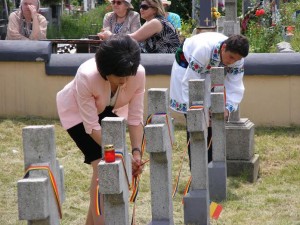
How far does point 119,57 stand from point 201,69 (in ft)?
7.20

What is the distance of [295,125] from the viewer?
8852mm

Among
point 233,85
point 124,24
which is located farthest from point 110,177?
point 124,24

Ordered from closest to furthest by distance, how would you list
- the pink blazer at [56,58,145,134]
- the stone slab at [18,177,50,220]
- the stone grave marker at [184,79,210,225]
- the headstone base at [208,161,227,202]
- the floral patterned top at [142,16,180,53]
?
the stone slab at [18,177,50,220] → the pink blazer at [56,58,145,134] → the stone grave marker at [184,79,210,225] → the headstone base at [208,161,227,202] → the floral patterned top at [142,16,180,53]

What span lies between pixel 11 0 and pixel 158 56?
63.6ft

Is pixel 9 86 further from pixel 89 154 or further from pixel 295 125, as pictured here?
pixel 89 154

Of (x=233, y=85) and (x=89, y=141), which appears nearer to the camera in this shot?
(x=89, y=141)

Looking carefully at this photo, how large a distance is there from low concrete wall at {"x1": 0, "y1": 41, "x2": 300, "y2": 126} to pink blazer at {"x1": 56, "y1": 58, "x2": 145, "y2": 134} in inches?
159

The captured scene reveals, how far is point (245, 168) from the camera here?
24.0 ft

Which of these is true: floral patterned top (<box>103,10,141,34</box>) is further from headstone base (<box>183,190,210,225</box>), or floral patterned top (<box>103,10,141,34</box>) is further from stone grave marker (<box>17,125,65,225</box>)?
stone grave marker (<box>17,125,65,225</box>)

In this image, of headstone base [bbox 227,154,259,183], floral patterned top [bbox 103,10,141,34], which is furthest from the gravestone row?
floral patterned top [bbox 103,10,141,34]

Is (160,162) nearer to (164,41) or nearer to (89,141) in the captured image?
(89,141)

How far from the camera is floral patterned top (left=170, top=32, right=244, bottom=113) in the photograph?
6.46 meters

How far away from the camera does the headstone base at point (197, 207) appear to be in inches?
221

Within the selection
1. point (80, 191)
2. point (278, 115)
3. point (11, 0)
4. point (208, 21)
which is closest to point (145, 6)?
point (278, 115)
